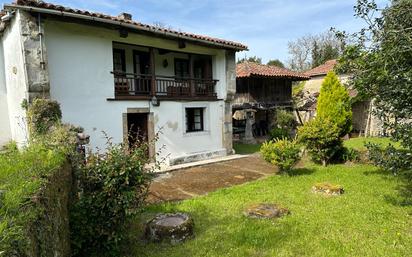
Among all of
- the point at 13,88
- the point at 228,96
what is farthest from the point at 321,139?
the point at 13,88

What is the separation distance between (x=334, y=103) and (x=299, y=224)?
1382 centimetres

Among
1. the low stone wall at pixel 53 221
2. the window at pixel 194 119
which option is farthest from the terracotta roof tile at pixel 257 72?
the low stone wall at pixel 53 221

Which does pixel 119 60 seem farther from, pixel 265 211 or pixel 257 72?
pixel 257 72

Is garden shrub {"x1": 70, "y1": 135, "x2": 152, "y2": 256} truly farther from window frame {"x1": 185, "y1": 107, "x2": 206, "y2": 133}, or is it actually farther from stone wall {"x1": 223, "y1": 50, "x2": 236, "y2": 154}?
stone wall {"x1": 223, "y1": 50, "x2": 236, "y2": 154}

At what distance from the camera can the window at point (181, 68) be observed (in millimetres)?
14838

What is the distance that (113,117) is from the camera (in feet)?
35.8

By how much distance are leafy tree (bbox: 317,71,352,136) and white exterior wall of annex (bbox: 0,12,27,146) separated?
15.0 metres

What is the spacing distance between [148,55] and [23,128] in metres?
5.85

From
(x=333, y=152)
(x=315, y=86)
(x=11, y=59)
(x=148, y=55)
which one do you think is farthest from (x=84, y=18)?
(x=315, y=86)

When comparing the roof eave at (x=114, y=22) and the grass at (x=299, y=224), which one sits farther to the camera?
the roof eave at (x=114, y=22)

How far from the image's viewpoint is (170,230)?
5242mm

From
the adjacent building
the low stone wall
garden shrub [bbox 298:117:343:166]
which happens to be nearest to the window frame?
garden shrub [bbox 298:117:343:166]

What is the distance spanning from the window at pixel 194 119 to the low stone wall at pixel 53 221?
33.5ft

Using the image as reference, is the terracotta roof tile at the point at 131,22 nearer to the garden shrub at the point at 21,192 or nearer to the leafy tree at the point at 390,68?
the garden shrub at the point at 21,192
